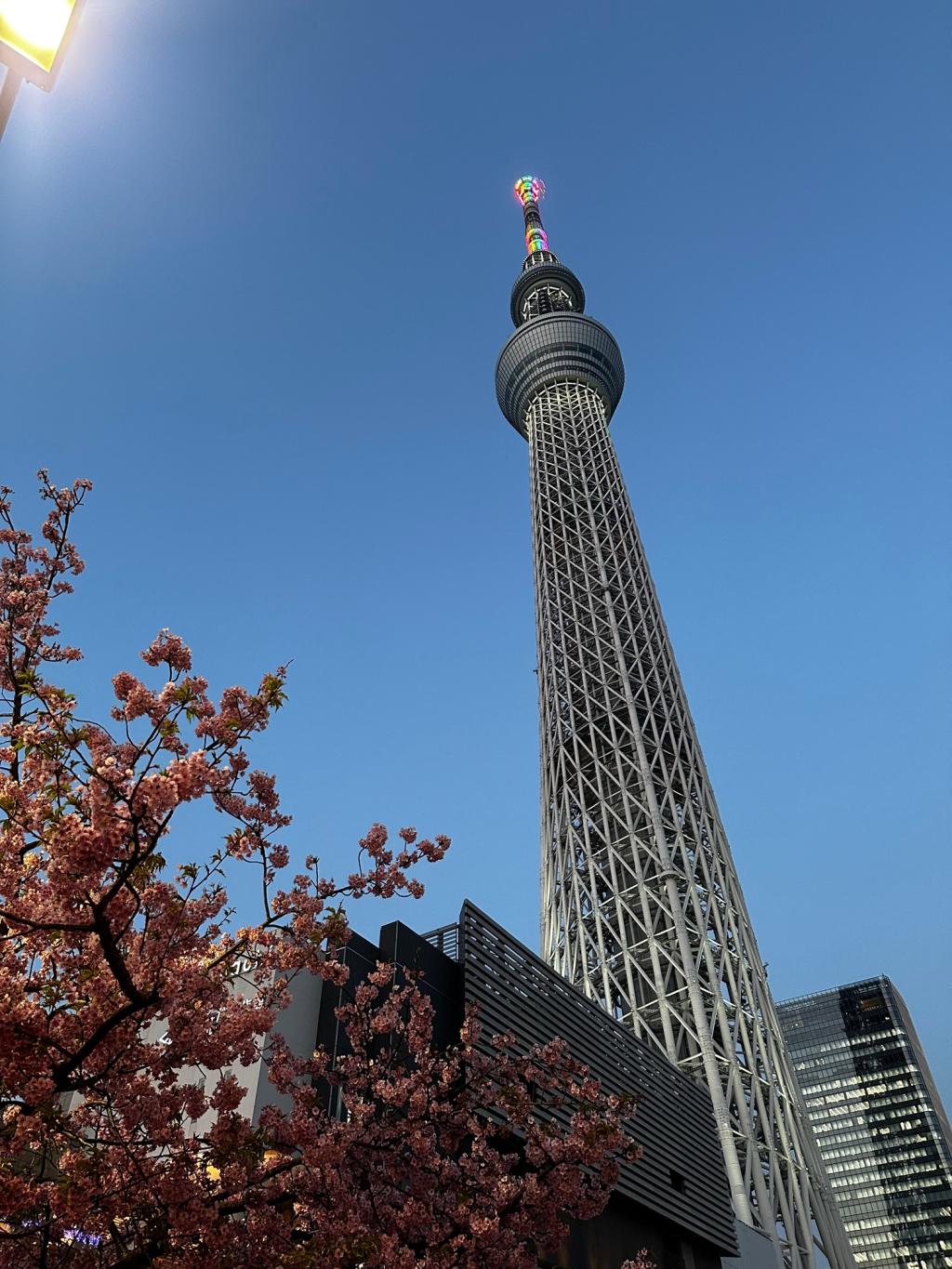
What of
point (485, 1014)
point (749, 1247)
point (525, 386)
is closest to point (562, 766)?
point (749, 1247)

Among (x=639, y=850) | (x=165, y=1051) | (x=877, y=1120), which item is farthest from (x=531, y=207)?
(x=877, y=1120)

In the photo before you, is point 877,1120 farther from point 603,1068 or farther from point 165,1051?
point 165,1051

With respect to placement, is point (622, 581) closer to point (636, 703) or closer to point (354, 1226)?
point (636, 703)

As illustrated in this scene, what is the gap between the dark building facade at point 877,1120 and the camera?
423 ft

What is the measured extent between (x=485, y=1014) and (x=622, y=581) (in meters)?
39.3

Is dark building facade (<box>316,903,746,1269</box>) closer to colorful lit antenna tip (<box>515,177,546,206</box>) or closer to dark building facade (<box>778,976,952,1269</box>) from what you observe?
colorful lit antenna tip (<box>515,177,546,206</box>)

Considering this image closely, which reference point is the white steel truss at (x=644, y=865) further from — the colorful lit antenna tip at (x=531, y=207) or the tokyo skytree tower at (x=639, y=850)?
the colorful lit antenna tip at (x=531, y=207)

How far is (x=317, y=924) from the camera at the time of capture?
7.86 metres

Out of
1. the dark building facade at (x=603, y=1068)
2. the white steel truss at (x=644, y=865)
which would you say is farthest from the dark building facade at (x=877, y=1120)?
the dark building facade at (x=603, y=1068)

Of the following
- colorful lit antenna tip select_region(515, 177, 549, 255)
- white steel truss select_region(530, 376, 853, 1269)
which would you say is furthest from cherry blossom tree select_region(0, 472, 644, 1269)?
colorful lit antenna tip select_region(515, 177, 549, 255)

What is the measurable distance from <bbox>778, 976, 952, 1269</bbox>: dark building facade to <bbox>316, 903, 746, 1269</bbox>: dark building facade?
119249mm

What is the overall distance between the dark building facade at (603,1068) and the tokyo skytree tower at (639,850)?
24.8 ft

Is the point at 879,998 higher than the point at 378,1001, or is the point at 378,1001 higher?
the point at 879,998

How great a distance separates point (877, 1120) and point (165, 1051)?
165167mm
